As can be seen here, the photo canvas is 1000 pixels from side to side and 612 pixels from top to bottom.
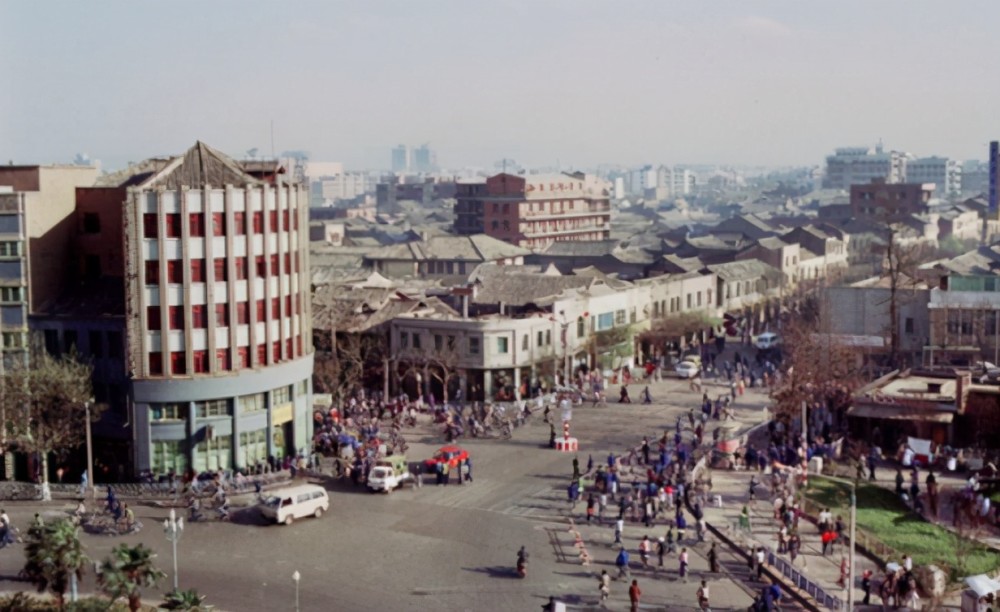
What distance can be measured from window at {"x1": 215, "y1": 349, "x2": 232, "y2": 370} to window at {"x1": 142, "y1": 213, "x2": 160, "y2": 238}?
241 inches

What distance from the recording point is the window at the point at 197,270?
5747cm

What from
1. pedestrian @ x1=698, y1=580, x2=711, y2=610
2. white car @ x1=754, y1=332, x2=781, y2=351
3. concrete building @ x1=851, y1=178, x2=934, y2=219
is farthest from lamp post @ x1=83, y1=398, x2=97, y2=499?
concrete building @ x1=851, y1=178, x2=934, y2=219

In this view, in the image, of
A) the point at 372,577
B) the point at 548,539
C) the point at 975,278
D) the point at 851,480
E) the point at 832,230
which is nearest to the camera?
the point at 372,577

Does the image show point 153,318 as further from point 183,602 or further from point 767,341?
point 767,341

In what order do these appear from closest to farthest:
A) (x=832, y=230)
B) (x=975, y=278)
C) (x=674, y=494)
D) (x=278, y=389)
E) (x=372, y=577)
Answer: (x=372, y=577) → (x=674, y=494) → (x=278, y=389) → (x=975, y=278) → (x=832, y=230)

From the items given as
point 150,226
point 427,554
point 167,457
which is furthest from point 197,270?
point 427,554

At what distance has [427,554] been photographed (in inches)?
1794

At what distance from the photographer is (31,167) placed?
2430 inches

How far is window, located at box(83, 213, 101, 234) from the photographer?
206 feet

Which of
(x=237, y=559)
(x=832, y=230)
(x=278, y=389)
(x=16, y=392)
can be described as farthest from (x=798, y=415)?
(x=832, y=230)

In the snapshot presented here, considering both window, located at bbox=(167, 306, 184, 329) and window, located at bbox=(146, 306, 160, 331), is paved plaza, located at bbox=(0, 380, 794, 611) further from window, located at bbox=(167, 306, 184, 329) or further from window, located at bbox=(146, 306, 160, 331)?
window, located at bbox=(167, 306, 184, 329)

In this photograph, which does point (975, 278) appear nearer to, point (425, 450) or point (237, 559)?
point (425, 450)

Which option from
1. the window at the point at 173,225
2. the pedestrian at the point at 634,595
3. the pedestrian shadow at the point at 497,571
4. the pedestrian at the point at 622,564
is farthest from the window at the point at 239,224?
the pedestrian at the point at 634,595

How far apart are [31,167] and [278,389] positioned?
16.6 meters
